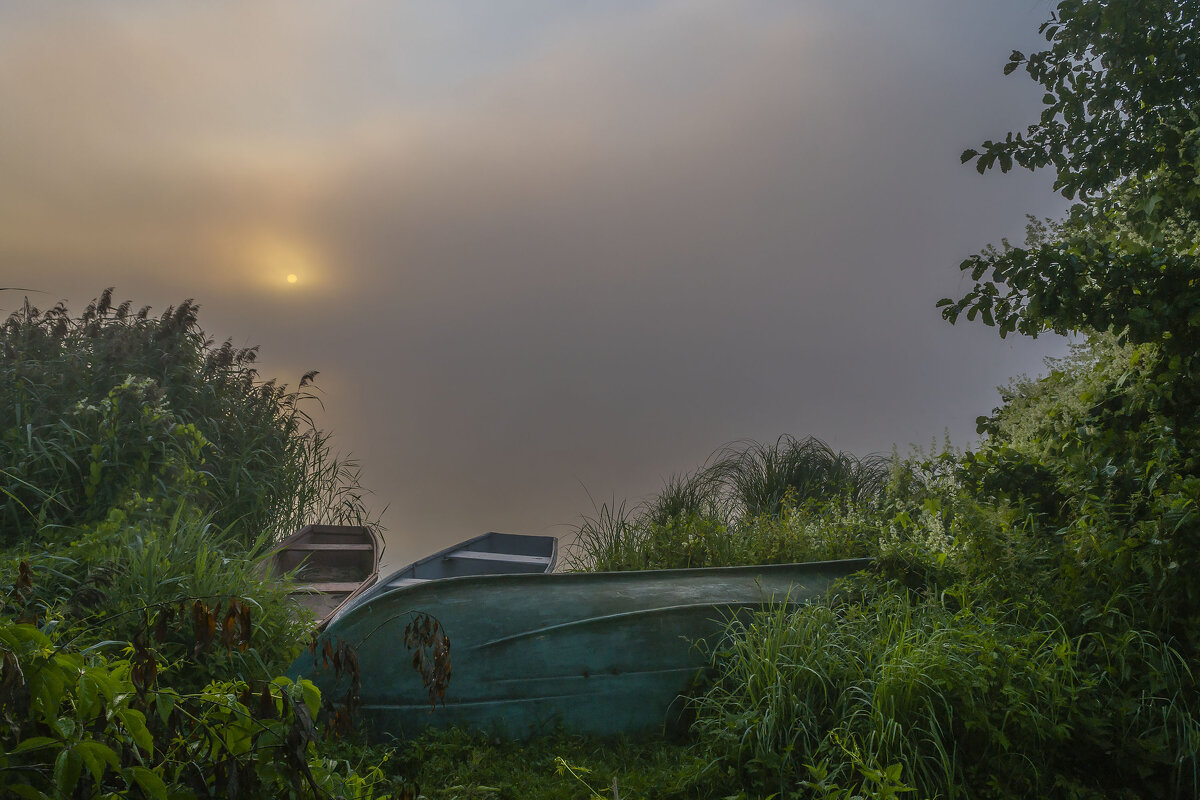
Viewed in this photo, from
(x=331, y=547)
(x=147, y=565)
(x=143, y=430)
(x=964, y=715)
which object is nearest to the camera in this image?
(x=964, y=715)

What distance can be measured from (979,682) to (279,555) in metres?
5.07

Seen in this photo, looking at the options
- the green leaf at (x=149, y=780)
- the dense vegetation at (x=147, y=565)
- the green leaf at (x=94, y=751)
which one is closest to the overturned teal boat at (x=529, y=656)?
the dense vegetation at (x=147, y=565)

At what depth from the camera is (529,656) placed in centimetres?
362

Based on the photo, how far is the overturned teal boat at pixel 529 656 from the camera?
351 centimetres

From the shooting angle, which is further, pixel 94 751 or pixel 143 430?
pixel 143 430

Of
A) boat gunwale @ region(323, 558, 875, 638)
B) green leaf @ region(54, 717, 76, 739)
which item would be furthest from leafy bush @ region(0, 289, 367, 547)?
green leaf @ region(54, 717, 76, 739)

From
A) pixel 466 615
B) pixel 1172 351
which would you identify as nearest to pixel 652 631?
pixel 466 615

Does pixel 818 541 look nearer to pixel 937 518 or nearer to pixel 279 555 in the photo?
pixel 937 518

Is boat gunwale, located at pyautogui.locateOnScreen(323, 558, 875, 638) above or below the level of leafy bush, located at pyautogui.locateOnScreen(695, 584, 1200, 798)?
above

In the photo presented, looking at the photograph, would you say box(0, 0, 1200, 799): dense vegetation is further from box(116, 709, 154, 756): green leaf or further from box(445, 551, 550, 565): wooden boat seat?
box(445, 551, 550, 565): wooden boat seat

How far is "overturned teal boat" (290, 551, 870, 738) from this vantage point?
3.51m

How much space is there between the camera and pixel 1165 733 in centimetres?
287

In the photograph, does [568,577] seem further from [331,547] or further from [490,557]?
[331,547]

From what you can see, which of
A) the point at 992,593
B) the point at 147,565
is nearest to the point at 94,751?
the point at 147,565
